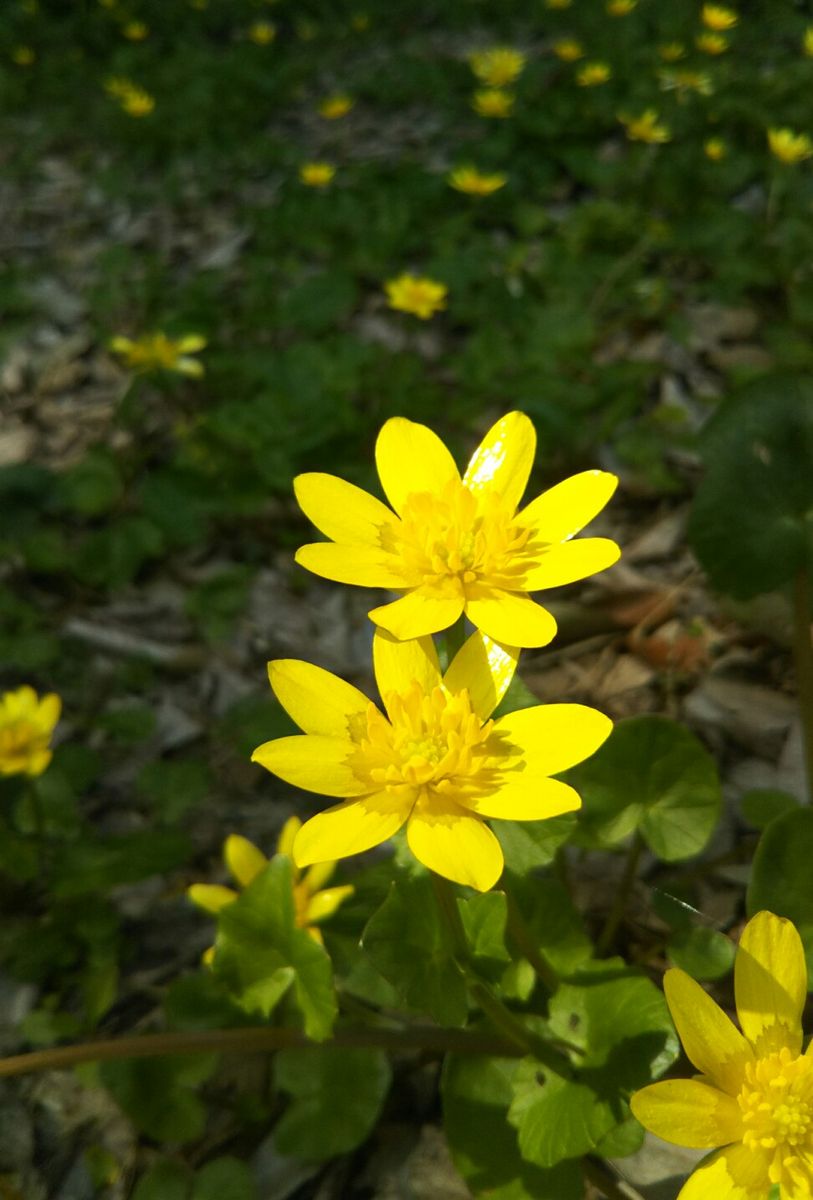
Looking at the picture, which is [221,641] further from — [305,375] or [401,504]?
[401,504]

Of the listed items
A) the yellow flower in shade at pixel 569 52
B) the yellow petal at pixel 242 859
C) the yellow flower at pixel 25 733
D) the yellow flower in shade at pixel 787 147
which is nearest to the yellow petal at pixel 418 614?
the yellow petal at pixel 242 859

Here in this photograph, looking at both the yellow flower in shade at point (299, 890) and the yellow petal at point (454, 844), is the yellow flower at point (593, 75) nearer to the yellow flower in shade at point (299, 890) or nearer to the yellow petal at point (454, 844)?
the yellow flower in shade at point (299, 890)

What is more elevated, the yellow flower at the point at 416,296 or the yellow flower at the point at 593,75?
the yellow flower at the point at 593,75

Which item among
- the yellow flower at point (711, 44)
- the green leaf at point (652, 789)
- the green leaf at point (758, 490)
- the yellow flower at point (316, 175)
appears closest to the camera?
the green leaf at point (652, 789)

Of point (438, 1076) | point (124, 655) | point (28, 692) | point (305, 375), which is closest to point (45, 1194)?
point (438, 1076)

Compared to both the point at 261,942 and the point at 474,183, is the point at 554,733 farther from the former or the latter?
the point at 474,183

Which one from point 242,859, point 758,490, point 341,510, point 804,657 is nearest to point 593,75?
point 758,490
